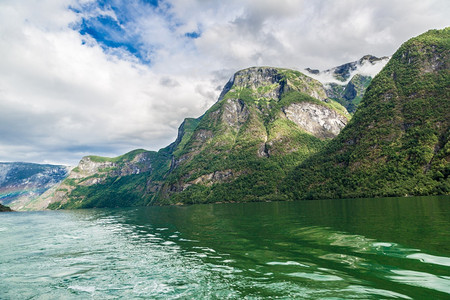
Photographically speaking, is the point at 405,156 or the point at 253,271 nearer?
the point at 253,271

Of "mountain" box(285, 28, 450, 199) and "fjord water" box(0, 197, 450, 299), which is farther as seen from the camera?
"mountain" box(285, 28, 450, 199)

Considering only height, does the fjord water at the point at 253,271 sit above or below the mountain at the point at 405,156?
below

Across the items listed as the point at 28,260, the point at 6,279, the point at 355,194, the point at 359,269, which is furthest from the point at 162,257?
the point at 355,194

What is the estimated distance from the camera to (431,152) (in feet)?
495

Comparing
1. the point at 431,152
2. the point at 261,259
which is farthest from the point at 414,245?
the point at 431,152

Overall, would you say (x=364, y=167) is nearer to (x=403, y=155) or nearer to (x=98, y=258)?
(x=403, y=155)

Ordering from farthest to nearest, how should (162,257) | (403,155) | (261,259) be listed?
1. (403,155)
2. (162,257)
3. (261,259)

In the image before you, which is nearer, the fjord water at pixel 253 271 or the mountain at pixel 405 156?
the fjord water at pixel 253 271

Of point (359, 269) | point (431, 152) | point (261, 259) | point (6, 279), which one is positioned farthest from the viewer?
point (431, 152)

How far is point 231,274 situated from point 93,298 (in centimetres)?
627

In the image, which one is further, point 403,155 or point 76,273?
point 403,155

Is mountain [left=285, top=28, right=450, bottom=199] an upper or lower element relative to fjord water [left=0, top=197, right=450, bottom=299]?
upper

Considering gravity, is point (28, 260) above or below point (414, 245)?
below

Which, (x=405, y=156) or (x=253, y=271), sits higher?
(x=405, y=156)
